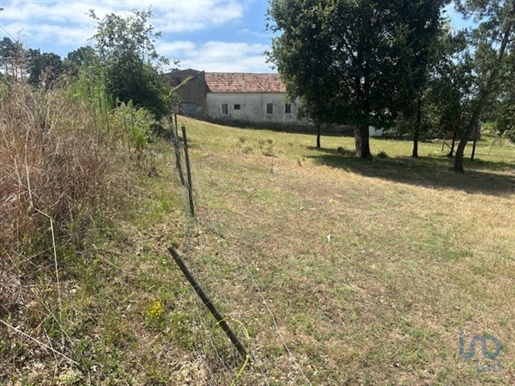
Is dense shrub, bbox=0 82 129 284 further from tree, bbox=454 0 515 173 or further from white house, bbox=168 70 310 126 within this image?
white house, bbox=168 70 310 126

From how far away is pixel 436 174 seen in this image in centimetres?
1286

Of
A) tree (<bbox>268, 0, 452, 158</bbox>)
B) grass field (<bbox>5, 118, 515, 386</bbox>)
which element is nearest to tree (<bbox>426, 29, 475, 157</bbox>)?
tree (<bbox>268, 0, 452, 158</bbox>)

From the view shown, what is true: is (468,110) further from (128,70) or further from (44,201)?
(44,201)

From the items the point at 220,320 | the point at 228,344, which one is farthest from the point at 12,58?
the point at 228,344

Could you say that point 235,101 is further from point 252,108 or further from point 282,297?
point 282,297

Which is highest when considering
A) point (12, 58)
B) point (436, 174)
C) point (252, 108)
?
point (252, 108)

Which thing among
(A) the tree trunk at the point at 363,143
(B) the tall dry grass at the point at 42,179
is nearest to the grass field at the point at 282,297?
(B) the tall dry grass at the point at 42,179

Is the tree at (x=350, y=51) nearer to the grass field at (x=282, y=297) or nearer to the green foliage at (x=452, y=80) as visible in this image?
the green foliage at (x=452, y=80)

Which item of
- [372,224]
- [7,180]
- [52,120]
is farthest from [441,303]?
[52,120]

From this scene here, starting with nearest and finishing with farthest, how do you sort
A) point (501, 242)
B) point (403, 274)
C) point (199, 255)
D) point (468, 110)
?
1. point (199, 255)
2. point (403, 274)
3. point (501, 242)
4. point (468, 110)

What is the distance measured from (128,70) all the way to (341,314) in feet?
40.1

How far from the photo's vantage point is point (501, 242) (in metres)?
5.59

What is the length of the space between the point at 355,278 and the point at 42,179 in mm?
3312

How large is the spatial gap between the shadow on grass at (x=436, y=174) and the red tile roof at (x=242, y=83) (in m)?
19.5
